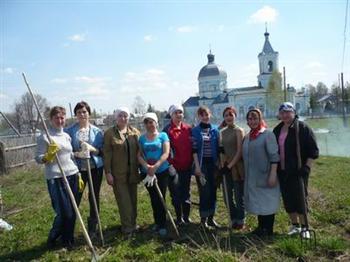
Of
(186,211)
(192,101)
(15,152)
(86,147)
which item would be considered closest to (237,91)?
(192,101)

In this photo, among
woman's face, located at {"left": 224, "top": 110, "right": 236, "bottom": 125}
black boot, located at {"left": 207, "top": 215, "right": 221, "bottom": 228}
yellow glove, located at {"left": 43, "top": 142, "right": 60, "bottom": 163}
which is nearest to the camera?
yellow glove, located at {"left": 43, "top": 142, "right": 60, "bottom": 163}

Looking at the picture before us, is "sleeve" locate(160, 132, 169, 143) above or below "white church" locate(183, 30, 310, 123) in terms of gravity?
below

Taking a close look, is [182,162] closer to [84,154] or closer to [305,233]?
[84,154]

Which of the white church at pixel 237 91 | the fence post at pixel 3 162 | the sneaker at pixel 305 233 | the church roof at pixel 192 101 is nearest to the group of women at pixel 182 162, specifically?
the sneaker at pixel 305 233

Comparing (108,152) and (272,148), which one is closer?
(272,148)

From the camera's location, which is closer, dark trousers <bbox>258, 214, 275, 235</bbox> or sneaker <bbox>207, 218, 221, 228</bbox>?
dark trousers <bbox>258, 214, 275, 235</bbox>

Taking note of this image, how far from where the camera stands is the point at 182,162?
6.00 m

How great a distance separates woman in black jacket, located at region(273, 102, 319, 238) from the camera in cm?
528

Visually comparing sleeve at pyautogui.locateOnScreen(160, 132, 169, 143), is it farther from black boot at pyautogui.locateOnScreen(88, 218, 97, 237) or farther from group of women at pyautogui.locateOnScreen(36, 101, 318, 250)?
black boot at pyautogui.locateOnScreen(88, 218, 97, 237)

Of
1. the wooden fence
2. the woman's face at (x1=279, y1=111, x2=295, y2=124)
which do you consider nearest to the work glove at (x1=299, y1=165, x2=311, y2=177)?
the woman's face at (x1=279, y1=111, x2=295, y2=124)

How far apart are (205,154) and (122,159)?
1291 mm

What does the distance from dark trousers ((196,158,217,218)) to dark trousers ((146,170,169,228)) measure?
549 millimetres

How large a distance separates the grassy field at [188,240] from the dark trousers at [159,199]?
271 millimetres

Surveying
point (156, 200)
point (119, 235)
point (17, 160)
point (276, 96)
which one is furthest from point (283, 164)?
point (276, 96)
